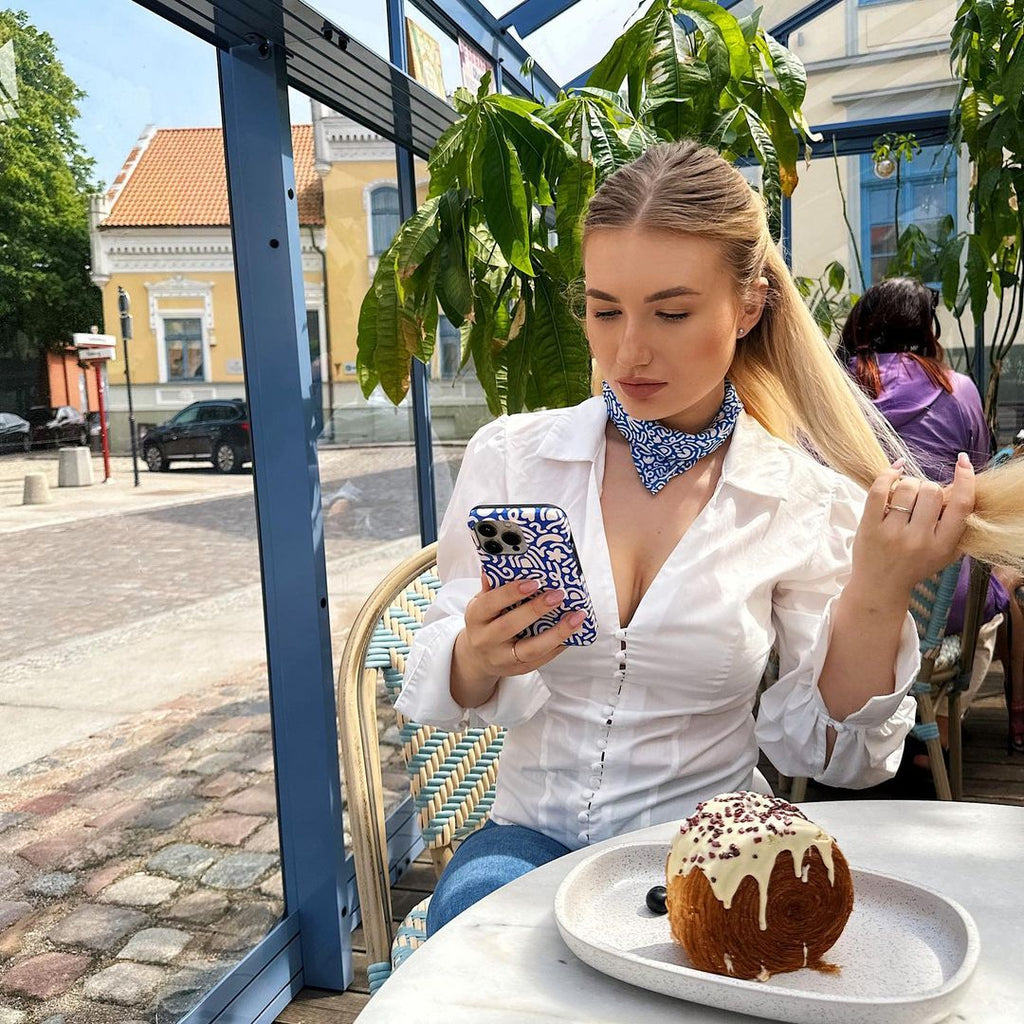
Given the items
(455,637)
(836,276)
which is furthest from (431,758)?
(836,276)

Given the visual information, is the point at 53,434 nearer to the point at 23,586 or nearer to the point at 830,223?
the point at 23,586

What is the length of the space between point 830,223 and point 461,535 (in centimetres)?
517

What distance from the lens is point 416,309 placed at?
216 cm

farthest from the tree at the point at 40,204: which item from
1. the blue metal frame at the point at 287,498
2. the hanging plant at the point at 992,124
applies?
the hanging plant at the point at 992,124

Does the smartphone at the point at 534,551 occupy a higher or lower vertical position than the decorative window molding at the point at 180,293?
lower

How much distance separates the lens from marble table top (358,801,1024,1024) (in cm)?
77

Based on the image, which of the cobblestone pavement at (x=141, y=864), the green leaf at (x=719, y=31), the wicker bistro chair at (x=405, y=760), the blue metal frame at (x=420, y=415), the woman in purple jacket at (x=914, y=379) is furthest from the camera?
the woman in purple jacket at (x=914, y=379)

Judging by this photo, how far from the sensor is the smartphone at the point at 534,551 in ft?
3.29

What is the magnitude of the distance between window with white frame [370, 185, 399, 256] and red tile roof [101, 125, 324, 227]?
54 cm

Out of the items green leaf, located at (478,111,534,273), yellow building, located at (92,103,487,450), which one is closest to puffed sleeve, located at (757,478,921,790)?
green leaf, located at (478,111,534,273)

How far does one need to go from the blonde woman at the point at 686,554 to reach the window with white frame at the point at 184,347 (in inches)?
30.4

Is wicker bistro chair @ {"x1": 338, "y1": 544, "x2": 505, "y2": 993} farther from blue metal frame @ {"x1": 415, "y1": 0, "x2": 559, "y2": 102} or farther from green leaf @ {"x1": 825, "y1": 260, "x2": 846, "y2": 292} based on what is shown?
green leaf @ {"x1": 825, "y1": 260, "x2": 846, "y2": 292}

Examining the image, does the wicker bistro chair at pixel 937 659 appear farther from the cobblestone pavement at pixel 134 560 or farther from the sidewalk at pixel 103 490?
the sidewalk at pixel 103 490

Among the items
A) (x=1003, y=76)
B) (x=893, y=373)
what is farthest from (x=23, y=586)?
(x=1003, y=76)
